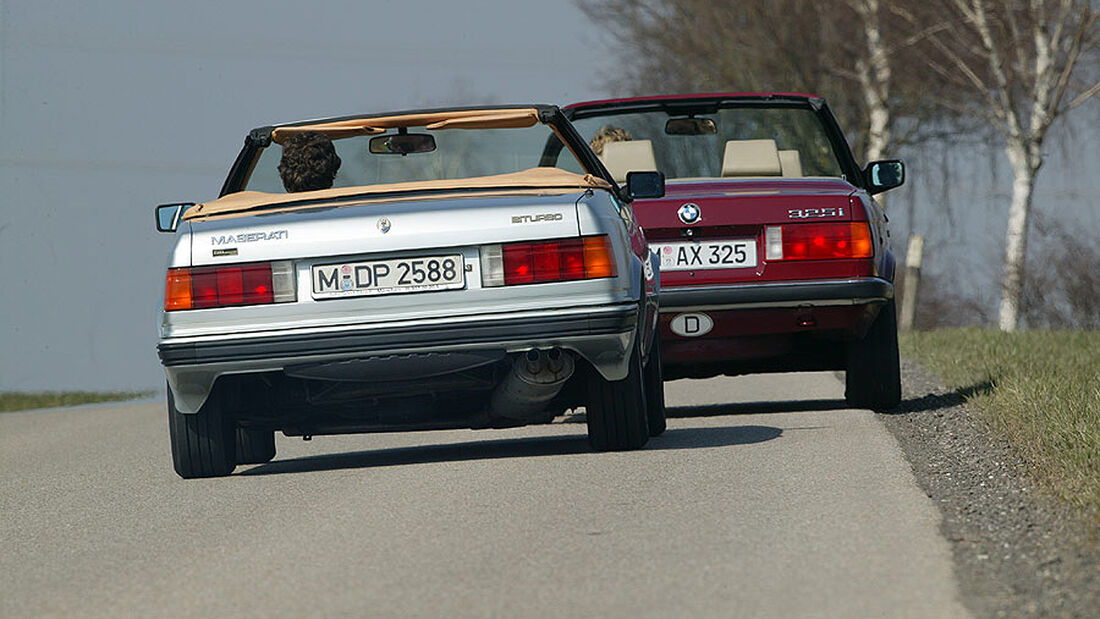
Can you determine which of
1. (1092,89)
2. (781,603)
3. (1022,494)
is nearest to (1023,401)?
(1022,494)

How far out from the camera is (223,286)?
773 cm

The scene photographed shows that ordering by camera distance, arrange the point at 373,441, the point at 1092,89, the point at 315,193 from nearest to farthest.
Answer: the point at 315,193, the point at 373,441, the point at 1092,89

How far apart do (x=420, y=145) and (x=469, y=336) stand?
1600 millimetres

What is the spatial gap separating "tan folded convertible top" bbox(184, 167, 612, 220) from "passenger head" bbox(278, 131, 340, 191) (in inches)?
19.2

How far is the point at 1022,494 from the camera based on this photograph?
663 centimetres

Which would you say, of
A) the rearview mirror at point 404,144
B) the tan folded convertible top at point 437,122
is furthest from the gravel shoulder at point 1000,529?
the rearview mirror at point 404,144

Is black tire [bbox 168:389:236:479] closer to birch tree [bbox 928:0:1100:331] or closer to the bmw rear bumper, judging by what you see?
the bmw rear bumper

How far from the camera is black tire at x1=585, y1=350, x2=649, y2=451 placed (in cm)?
820

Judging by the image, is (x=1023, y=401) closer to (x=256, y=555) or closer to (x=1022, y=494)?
(x=1022, y=494)

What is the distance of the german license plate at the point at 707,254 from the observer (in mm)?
9891

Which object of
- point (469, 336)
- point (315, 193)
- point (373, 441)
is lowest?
point (373, 441)

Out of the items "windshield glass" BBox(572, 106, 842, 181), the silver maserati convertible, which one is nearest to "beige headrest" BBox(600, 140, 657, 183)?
"windshield glass" BBox(572, 106, 842, 181)

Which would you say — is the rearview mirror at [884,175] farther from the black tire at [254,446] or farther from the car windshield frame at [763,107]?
the black tire at [254,446]

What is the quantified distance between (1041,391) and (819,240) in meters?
1.28
